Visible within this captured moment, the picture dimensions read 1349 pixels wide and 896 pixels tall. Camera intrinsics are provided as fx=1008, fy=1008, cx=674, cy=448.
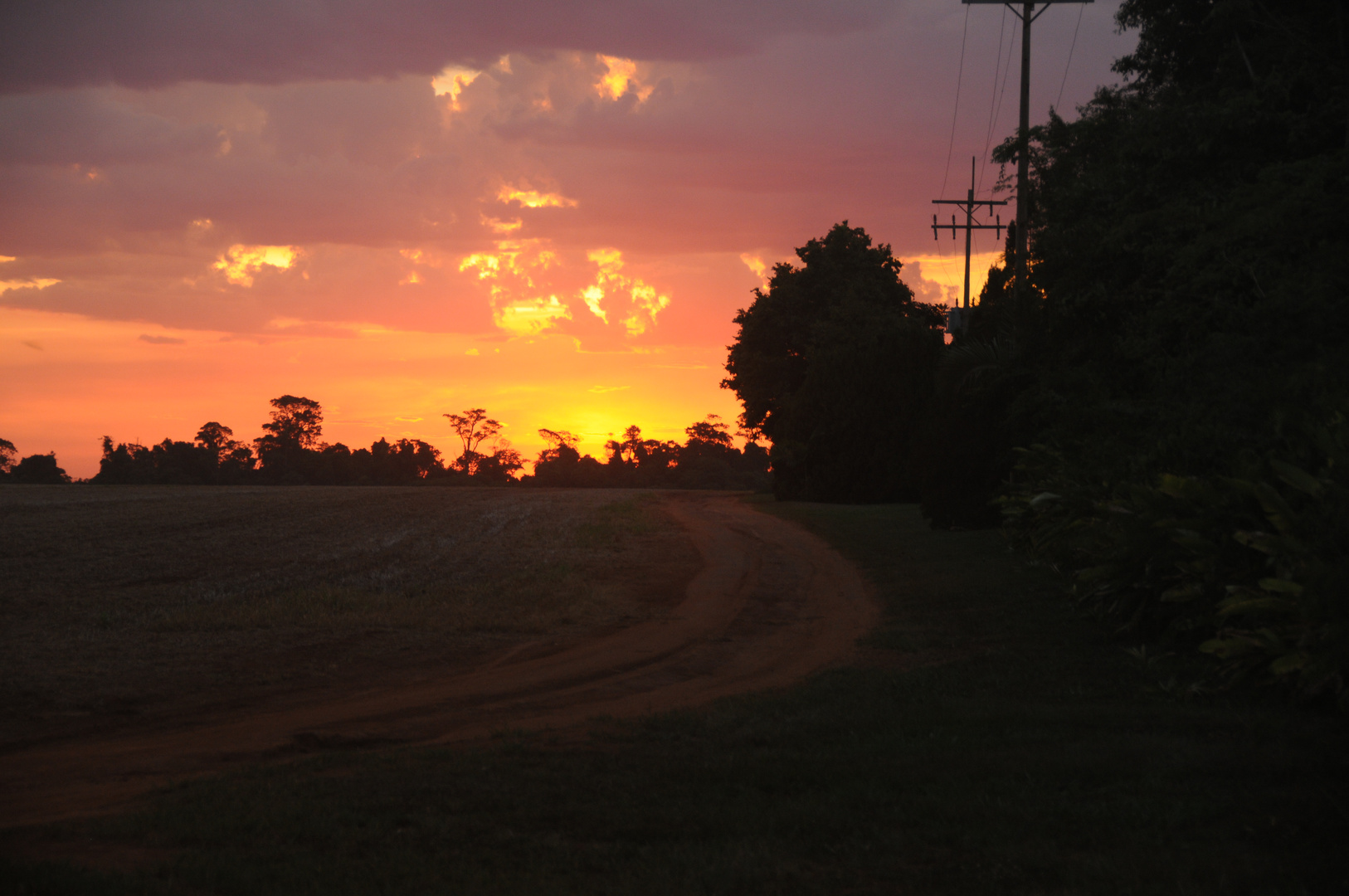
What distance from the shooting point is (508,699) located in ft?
31.2

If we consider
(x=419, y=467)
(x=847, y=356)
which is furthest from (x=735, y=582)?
(x=419, y=467)

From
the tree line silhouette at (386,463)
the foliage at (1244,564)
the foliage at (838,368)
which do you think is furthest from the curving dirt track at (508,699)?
the tree line silhouette at (386,463)

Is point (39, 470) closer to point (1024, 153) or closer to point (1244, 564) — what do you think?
point (1024, 153)

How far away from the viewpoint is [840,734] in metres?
7.95

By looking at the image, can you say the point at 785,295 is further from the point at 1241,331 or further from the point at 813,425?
the point at 1241,331

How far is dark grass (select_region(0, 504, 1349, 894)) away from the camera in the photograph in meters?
5.01

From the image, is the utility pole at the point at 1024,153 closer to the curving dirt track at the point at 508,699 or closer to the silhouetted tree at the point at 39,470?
the curving dirt track at the point at 508,699

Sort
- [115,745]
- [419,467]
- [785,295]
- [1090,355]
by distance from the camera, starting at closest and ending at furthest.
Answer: [115,745] < [1090,355] < [785,295] < [419,467]

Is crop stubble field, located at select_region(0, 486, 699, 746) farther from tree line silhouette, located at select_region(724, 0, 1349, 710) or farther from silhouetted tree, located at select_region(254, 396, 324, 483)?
silhouetted tree, located at select_region(254, 396, 324, 483)

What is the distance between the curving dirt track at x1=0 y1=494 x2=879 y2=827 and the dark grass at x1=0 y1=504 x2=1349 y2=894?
57cm

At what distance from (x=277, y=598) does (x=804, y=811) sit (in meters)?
10.6

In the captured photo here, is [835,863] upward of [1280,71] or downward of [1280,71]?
downward

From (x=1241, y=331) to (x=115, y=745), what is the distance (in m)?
13.4

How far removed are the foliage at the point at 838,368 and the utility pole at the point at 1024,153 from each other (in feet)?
30.9
